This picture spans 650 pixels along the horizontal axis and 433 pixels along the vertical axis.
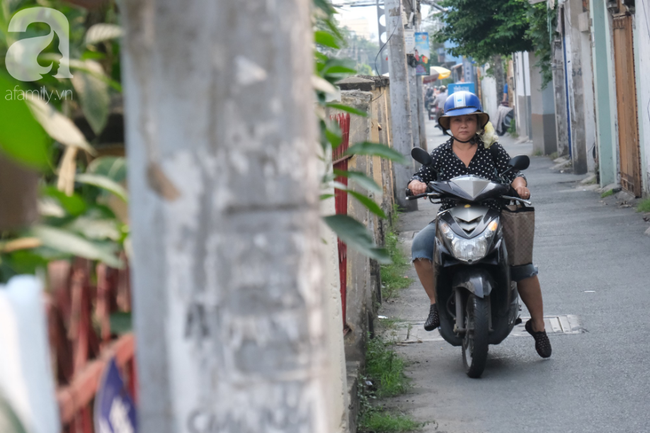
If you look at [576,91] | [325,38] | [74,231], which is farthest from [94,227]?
[576,91]

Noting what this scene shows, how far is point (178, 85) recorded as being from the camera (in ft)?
3.32

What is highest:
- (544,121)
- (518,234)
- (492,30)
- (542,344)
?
(492,30)

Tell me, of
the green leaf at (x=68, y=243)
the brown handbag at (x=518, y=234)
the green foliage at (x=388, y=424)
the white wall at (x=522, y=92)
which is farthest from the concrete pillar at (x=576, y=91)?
the green leaf at (x=68, y=243)

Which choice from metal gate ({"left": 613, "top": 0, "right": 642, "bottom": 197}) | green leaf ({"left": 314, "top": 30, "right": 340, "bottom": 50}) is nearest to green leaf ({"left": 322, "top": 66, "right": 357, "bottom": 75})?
green leaf ({"left": 314, "top": 30, "right": 340, "bottom": 50})

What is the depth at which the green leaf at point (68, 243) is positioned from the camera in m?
1.27

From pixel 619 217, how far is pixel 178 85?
10.9 metres

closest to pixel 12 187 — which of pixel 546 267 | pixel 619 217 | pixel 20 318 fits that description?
pixel 20 318

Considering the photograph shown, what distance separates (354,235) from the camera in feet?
5.21

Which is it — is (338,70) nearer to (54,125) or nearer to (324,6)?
(324,6)

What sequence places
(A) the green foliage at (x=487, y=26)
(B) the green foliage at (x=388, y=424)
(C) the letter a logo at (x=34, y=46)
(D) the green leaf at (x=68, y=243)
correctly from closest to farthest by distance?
1. (D) the green leaf at (x=68, y=243)
2. (C) the letter a logo at (x=34, y=46)
3. (B) the green foliage at (x=388, y=424)
4. (A) the green foliage at (x=487, y=26)

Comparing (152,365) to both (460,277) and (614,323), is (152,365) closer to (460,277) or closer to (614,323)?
(460,277)

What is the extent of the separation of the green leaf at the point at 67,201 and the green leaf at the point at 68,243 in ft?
0.37

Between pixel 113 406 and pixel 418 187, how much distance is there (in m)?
4.07

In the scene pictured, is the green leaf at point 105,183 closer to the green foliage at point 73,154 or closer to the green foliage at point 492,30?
the green foliage at point 73,154
